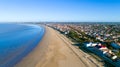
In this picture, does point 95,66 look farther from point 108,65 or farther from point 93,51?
point 93,51

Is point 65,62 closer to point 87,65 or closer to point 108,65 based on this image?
point 87,65

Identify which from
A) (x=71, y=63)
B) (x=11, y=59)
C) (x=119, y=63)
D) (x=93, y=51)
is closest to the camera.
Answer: (x=119, y=63)

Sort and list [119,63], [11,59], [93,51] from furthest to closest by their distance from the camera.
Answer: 1. [93,51]
2. [11,59]
3. [119,63]

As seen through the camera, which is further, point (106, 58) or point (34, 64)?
point (106, 58)

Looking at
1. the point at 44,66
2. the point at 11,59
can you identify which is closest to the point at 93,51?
the point at 44,66

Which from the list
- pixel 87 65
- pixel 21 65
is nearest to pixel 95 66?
pixel 87 65

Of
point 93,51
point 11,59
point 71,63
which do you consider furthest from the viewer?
point 93,51

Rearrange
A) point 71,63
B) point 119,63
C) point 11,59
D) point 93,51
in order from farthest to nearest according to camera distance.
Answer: point 93,51
point 11,59
point 71,63
point 119,63

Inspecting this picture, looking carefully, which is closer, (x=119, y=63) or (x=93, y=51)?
(x=119, y=63)
